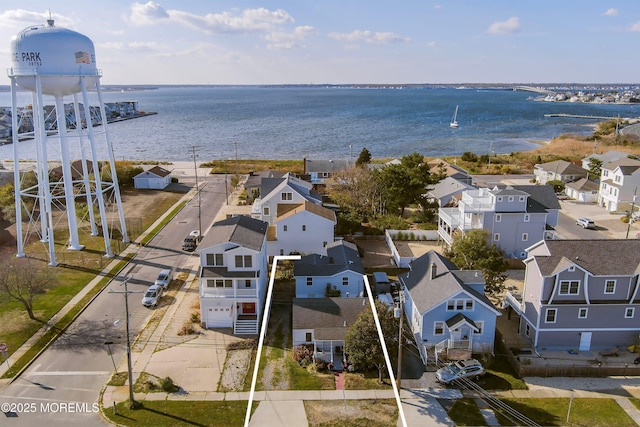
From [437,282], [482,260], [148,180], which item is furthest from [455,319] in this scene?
[148,180]

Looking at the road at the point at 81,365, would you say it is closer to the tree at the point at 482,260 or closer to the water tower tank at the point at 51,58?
the water tower tank at the point at 51,58

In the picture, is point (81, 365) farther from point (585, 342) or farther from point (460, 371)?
point (585, 342)

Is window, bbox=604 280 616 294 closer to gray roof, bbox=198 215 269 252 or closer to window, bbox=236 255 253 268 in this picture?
gray roof, bbox=198 215 269 252

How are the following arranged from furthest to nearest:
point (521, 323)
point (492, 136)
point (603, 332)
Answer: point (492, 136)
point (521, 323)
point (603, 332)

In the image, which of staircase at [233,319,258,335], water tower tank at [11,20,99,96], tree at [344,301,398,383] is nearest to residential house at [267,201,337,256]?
staircase at [233,319,258,335]

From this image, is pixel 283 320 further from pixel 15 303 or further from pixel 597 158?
pixel 597 158

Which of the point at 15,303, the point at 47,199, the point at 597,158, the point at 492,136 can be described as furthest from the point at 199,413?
the point at 492,136
